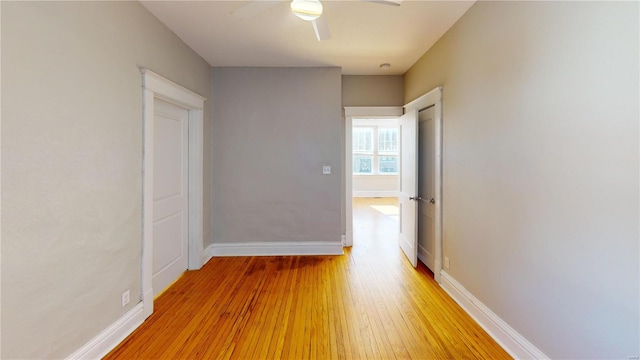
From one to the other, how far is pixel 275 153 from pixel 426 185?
2004 millimetres

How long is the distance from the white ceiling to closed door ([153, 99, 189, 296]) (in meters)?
0.82

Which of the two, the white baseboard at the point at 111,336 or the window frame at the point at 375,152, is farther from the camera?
the window frame at the point at 375,152

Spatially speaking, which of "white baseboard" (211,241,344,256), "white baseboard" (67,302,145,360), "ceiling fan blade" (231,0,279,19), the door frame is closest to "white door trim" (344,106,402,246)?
"white baseboard" (211,241,344,256)

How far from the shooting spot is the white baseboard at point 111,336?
70.9 inches

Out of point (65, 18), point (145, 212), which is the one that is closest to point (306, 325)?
point (145, 212)

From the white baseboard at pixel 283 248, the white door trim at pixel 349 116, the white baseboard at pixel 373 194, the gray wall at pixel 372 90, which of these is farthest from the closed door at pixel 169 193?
the white baseboard at pixel 373 194

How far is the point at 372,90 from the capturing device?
4348mm

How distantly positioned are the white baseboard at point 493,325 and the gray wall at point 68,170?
2720mm

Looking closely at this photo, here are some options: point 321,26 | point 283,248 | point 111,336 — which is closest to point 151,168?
point 111,336

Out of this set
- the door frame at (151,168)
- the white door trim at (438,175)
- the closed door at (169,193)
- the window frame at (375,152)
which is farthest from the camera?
the window frame at (375,152)

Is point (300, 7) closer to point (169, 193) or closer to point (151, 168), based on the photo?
point (151, 168)

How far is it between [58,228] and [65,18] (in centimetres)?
119

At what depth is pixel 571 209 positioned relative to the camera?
1493mm

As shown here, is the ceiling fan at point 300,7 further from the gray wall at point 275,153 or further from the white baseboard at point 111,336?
the white baseboard at point 111,336
